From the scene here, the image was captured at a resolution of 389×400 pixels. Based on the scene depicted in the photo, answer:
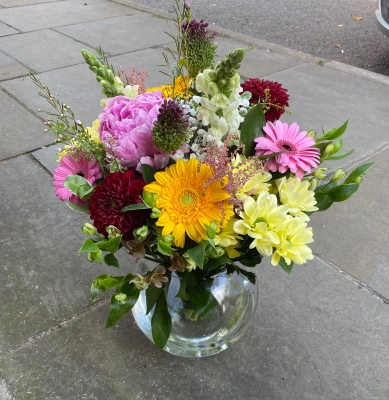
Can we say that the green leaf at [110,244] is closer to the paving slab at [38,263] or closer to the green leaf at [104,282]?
the green leaf at [104,282]

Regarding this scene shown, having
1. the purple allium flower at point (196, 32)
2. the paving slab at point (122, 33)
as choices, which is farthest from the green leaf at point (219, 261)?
the paving slab at point (122, 33)

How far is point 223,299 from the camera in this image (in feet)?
3.89

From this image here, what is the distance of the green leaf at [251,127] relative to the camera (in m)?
0.81

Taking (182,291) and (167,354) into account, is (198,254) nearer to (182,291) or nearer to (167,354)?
(182,291)

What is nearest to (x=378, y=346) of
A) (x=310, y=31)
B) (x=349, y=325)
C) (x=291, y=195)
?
(x=349, y=325)

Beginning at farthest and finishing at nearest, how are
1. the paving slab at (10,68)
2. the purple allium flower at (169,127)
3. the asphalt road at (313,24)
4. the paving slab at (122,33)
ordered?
the asphalt road at (313,24) < the paving slab at (122,33) < the paving slab at (10,68) < the purple allium flower at (169,127)

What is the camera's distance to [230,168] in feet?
2.51

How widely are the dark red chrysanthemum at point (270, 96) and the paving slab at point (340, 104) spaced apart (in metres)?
1.37

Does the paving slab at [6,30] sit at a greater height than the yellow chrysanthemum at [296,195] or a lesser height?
lesser

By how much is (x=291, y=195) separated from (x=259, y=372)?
71 centimetres

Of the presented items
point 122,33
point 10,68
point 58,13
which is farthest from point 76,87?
point 58,13

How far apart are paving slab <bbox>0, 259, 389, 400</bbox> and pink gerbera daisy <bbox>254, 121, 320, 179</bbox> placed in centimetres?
74

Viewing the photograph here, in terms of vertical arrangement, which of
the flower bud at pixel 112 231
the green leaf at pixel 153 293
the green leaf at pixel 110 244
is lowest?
the green leaf at pixel 153 293

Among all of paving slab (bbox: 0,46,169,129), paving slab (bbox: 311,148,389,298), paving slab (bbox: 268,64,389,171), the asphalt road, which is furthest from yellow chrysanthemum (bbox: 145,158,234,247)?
the asphalt road
